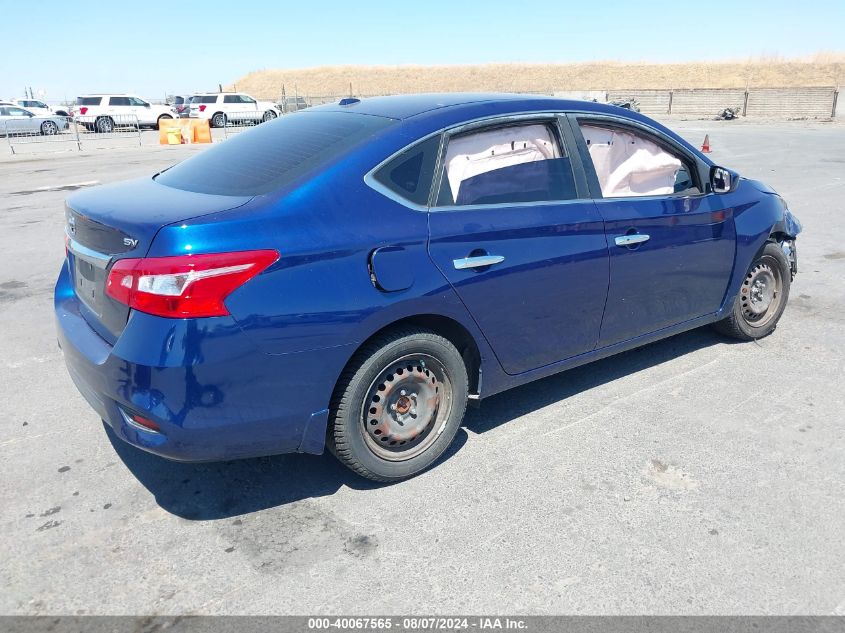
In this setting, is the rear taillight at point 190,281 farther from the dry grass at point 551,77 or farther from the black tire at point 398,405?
the dry grass at point 551,77

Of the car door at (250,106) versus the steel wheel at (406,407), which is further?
the car door at (250,106)

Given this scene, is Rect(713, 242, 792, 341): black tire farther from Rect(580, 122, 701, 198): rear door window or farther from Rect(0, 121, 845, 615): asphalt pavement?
Rect(580, 122, 701, 198): rear door window

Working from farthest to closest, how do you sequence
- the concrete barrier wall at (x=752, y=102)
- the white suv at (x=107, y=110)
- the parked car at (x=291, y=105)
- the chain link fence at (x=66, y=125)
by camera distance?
1. the parked car at (x=291, y=105)
2. the concrete barrier wall at (x=752, y=102)
3. the white suv at (x=107, y=110)
4. the chain link fence at (x=66, y=125)

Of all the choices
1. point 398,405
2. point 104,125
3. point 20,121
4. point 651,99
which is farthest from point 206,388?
point 651,99

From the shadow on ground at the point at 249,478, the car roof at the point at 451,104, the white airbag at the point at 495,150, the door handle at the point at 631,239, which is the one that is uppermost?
the car roof at the point at 451,104

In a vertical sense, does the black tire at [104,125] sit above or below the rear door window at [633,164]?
above

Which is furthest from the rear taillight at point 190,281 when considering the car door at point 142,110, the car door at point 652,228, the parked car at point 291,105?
the parked car at point 291,105

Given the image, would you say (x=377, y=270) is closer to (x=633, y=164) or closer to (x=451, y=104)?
(x=451, y=104)

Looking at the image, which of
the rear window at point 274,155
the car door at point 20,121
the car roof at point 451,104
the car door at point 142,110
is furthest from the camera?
the car door at point 142,110

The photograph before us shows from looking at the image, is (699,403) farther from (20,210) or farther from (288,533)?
(20,210)

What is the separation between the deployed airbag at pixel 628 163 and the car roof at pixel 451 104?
0.53 ft

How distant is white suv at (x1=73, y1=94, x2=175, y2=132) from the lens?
106ft

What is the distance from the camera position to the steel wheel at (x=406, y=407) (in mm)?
3172

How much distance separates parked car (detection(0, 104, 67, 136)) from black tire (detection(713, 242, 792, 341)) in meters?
34.0
